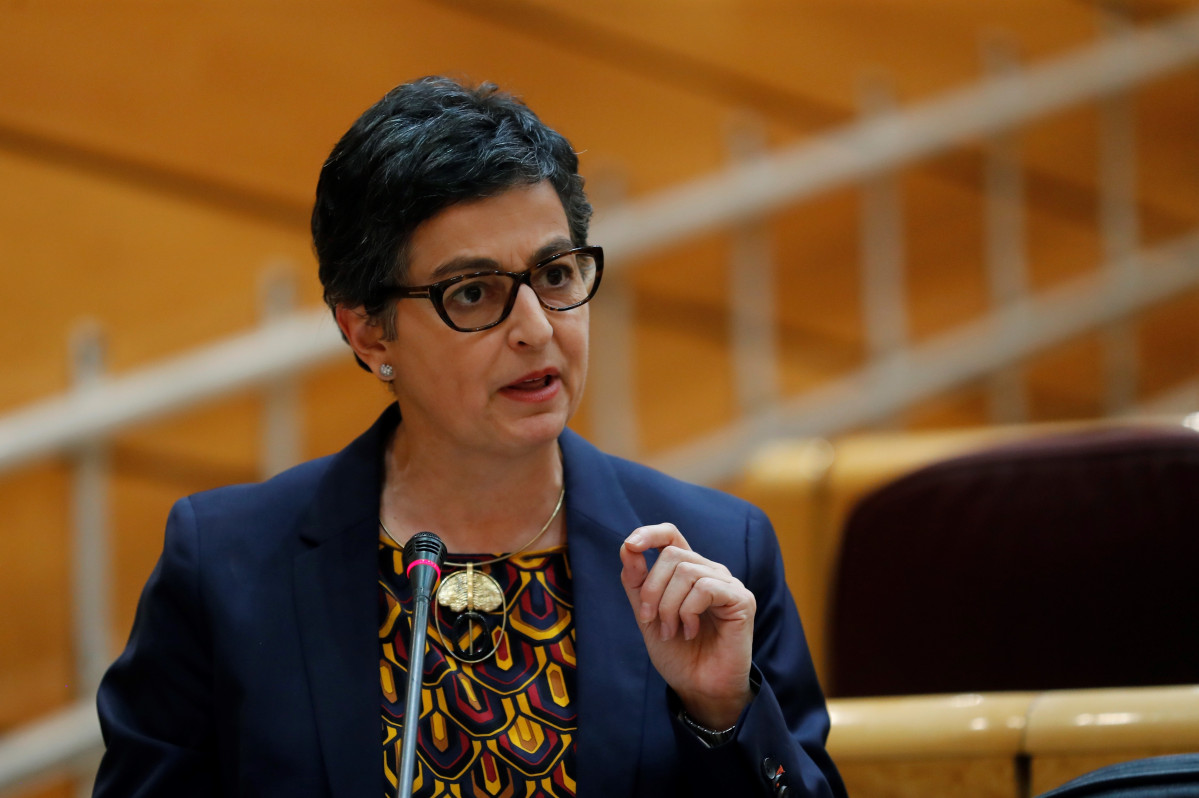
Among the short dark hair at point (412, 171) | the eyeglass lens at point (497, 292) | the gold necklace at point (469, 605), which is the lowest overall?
the gold necklace at point (469, 605)

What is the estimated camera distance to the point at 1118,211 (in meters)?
3.24

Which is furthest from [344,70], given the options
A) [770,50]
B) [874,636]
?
[874,636]

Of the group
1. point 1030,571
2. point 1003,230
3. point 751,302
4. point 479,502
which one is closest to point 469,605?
point 479,502

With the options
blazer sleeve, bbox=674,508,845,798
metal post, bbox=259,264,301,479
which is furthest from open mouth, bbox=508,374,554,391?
metal post, bbox=259,264,301,479

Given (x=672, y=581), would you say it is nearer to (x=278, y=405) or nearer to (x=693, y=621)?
(x=693, y=621)

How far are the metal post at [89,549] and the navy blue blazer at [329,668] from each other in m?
0.99

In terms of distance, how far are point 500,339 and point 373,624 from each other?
0.32m

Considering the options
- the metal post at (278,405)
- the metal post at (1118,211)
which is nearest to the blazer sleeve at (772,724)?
the metal post at (278,405)

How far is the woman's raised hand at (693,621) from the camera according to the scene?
3.98 ft

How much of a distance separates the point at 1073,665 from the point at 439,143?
3.35 ft

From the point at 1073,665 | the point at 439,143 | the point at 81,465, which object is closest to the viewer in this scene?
the point at 439,143

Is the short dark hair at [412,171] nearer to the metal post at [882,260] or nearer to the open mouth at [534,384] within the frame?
the open mouth at [534,384]

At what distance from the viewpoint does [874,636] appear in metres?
1.76

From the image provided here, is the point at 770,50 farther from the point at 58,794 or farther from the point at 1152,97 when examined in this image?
the point at 58,794
